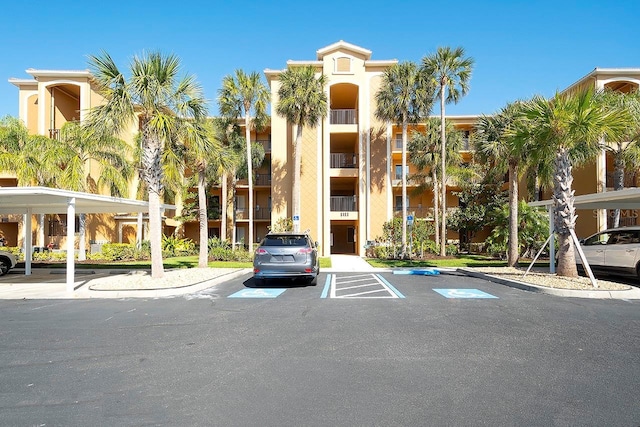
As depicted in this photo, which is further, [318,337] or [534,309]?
[534,309]

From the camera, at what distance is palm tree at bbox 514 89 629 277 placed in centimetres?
1246

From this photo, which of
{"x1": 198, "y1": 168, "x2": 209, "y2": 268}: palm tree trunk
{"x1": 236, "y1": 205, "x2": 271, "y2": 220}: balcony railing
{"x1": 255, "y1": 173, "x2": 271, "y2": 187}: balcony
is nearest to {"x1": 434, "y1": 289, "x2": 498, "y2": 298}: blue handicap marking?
{"x1": 198, "y1": 168, "x2": 209, "y2": 268}: palm tree trunk

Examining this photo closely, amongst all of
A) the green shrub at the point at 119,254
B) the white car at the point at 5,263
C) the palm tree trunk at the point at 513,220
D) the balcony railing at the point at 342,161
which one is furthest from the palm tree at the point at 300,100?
the white car at the point at 5,263

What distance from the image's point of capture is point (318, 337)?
6855 mm

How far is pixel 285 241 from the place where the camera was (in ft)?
42.3

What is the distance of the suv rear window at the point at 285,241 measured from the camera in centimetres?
1280

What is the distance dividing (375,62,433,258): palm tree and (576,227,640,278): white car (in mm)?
10649

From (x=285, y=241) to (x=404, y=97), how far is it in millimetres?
15691

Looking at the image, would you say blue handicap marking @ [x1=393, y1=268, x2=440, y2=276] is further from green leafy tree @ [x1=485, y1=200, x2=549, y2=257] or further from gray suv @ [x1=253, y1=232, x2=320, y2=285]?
green leafy tree @ [x1=485, y1=200, x2=549, y2=257]

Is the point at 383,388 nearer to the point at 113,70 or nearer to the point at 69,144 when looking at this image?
the point at 113,70

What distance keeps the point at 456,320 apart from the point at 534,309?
2461 millimetres

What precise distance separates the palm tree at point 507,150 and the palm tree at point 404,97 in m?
5.72

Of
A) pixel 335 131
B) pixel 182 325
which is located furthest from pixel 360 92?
pixel 182 325

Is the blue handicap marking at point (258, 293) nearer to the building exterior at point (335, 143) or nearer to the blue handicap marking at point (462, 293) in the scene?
the blue handicap marking at point (462, 293)
